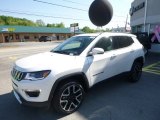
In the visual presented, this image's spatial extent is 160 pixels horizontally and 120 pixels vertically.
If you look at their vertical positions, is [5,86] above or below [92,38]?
below

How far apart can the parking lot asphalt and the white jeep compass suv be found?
376mm

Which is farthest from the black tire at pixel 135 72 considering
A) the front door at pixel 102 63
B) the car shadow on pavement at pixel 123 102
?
the front door at pixel 102 63

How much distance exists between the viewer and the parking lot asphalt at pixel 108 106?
384cm

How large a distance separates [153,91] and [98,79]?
203 centimetres

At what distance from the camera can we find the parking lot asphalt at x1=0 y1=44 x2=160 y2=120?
3.84 meters

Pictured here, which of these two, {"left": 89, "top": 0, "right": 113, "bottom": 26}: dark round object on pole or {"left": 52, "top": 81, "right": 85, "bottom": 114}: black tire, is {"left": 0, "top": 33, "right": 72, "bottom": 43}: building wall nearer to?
{"left": 89, "top": 0, "right": 113, "bottom": 26}: dark round object on pole

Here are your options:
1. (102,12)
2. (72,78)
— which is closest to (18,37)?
(102,12)

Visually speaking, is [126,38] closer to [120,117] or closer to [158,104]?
[158,104]

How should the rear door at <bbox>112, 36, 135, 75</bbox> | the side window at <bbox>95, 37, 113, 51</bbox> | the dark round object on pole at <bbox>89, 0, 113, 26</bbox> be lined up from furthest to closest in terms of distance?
1. the dark round object on pole at <bbox>89, 0, 113, 26</bbox>
2. the rear door at <bbox>112, 36, 135, 75</bbox>
3. the side window at <bbox>95, 37, 113, 51</bbox>

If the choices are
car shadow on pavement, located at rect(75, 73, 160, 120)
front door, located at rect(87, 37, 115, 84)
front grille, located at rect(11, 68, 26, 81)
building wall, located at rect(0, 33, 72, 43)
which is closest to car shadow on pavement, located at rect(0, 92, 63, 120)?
car shadow on pavement, located at rect(75, 73, 160, 120)

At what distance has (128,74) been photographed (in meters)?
5.73

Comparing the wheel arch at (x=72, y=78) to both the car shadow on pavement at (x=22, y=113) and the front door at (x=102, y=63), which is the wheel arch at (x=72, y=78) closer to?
the front door at (x=102, y=63)

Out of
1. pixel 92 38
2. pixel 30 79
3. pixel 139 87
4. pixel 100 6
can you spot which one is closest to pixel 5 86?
pixel 30 79

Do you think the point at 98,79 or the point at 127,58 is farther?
the point at 127,58
